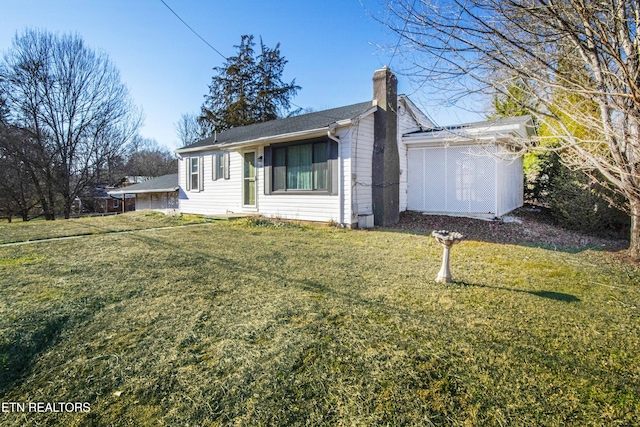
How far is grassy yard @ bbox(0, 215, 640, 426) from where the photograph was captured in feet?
5.54

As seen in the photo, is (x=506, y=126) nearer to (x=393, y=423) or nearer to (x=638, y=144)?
(x=638, y=144)

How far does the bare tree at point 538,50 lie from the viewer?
3291mm

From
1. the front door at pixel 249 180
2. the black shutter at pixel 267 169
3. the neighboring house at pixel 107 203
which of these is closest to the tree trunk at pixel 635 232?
the black shutter at pixel 267 169

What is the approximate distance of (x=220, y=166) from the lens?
40.5 ft

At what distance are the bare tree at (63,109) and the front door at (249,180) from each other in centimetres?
1754

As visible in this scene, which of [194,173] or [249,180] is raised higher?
[194,173]

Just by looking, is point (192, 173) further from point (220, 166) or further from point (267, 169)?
point (267, 169)

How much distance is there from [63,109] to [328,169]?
2212cm

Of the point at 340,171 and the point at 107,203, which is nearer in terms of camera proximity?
the point at 340,171

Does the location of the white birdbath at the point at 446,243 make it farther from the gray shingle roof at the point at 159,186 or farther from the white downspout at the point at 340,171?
the gray shingle roof at the point at 159,186

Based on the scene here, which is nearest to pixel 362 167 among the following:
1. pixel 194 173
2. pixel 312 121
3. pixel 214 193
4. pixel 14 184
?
pixel 312 121

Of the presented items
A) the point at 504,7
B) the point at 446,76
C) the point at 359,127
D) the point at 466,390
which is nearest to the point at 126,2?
the point at 359,127

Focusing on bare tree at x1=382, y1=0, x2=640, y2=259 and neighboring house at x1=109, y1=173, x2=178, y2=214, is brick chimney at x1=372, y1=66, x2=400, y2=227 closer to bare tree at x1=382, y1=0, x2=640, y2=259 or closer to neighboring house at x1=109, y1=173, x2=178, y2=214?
bare tree at x1=382, y1=0, x2=640, y2=259

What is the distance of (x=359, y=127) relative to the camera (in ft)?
28.2
